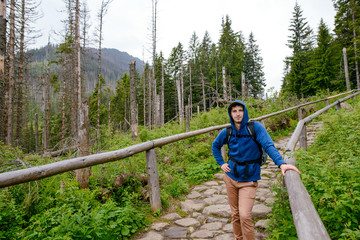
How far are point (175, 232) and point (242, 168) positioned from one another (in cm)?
154

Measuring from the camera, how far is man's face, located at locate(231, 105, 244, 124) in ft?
8.64

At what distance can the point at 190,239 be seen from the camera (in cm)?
292

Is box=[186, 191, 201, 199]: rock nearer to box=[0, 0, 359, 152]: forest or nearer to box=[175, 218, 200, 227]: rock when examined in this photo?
box=[175, 218, 200, 227]: rock

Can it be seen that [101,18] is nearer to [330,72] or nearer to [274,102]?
[274,102]

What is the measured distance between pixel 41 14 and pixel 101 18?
251 inches

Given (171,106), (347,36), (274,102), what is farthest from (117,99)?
(347,36)

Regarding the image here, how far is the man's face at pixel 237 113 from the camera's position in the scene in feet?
8.64

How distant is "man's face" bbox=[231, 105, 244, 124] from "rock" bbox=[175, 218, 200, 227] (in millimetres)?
1914

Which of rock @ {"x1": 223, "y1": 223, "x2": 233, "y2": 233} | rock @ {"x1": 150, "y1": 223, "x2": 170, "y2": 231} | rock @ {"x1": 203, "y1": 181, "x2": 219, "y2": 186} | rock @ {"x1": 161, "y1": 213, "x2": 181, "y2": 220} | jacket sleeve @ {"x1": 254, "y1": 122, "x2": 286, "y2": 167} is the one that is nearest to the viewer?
jacket sleeve @ {"x1": 254, "y1": 122, "x2": 286, "y2": 167}

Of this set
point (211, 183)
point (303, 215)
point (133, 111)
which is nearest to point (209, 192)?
point (211, 183)

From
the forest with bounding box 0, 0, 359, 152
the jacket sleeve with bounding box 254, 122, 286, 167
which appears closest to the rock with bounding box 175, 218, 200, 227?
the jacket sleeve with bounding box 254, 122, 286, 167

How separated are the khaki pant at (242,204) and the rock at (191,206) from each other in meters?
1.42

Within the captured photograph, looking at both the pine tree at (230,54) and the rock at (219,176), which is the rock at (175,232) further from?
the pine tree at (230,54)

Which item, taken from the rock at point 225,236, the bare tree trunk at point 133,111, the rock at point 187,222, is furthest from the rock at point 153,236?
the bare tree trunk at point 133,111
